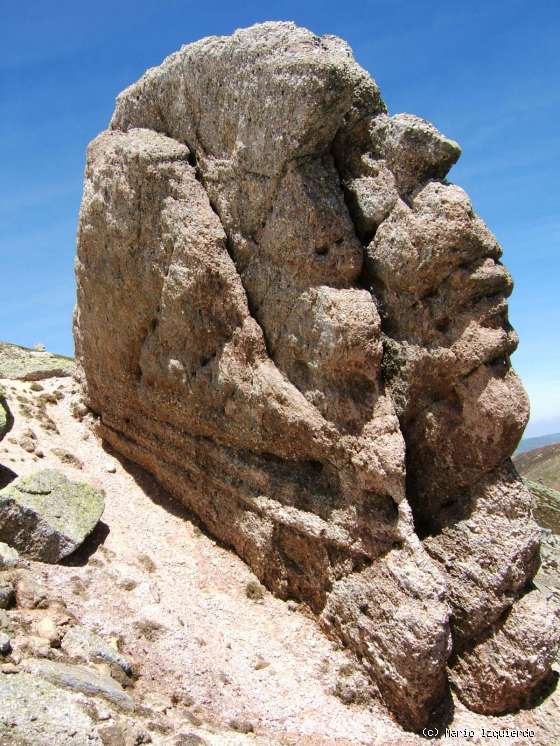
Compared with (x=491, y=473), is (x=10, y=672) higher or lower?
lower

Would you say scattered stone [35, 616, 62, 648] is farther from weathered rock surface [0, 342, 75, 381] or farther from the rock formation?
weathered rock surface [0, 342, 75, 381]

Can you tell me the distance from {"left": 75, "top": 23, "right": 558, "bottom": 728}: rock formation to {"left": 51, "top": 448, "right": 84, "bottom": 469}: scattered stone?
4.23m

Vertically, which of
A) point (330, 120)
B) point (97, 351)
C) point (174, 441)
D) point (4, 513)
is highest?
point (330, 120)

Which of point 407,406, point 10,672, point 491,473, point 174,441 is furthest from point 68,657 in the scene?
point 491,473

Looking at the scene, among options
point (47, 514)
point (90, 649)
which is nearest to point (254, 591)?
point (90, 649)

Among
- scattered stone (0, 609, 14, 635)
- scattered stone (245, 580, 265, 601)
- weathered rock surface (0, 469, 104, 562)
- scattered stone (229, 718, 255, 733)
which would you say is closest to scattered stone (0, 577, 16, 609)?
scattered stone (0, 609, 14, 635)

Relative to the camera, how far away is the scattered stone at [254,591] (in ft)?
56.7

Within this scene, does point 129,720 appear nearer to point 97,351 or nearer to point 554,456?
point 97,351

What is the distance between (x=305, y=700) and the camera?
14.7 metres

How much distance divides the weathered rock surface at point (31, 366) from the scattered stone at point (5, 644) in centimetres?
1473

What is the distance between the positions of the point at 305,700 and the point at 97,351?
12.3 metres

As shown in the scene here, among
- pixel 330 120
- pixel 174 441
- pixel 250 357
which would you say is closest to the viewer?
pixel 330 120

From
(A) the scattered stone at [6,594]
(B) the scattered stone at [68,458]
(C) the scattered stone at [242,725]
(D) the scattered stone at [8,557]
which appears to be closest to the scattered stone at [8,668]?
(A) the scattered stone at [6,594]

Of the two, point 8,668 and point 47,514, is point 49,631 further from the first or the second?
point 47,514
